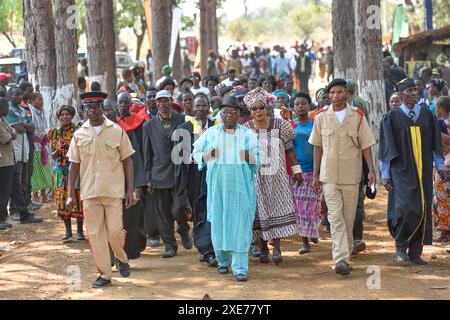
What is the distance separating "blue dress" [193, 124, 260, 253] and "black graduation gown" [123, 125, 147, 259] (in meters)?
1.06

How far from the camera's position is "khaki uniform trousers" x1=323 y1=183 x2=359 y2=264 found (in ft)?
29.5

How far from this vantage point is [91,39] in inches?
641

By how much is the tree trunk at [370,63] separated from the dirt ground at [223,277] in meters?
3.56

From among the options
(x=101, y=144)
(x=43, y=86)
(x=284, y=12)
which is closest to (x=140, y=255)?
(x=101, y=144)

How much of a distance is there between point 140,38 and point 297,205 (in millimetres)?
35655

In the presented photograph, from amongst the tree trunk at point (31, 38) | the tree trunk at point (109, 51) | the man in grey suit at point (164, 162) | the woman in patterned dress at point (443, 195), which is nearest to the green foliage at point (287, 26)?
the tree trunk at point (109, 51)

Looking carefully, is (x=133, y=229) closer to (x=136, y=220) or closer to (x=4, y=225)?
(x=136, y=220)

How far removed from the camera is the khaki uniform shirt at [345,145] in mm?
9094

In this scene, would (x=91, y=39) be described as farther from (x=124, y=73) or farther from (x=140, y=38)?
(x=140, y=38)

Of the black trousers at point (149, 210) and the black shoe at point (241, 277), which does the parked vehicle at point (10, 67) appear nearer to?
the black trousers at point (149, 210)

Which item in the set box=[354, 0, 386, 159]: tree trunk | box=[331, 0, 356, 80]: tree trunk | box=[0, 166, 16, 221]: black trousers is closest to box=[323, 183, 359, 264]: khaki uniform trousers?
box=[0, 166, 16, 221]: black trousers

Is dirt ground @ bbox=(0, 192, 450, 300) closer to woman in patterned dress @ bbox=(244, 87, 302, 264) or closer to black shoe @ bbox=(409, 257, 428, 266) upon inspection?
black shoe @ bbox=(409, 257, 428, 266)

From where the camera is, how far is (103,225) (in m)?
8.73

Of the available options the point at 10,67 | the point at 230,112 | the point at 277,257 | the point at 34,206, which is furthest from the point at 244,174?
the point at 10,67
